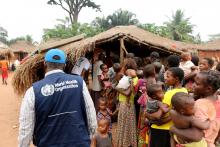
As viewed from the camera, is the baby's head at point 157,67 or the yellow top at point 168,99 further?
the baby's head at point 157,67

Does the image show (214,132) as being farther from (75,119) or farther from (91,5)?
(91,5)

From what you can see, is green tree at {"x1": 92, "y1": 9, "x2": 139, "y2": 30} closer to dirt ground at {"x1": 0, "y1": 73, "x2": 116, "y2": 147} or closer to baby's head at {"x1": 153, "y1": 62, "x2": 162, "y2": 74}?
dirt ground at {"x1": 0, "y1": 73, "x2": 116, "y2": 147}

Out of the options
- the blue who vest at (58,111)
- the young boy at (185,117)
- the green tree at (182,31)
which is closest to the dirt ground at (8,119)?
the blue who vest at (58,111)

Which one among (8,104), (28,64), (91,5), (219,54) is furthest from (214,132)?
(91,5)

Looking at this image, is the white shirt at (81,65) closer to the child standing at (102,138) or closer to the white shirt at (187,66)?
the white shirt at (187,66)

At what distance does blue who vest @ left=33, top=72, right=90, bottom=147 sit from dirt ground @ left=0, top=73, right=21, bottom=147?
15.0ft

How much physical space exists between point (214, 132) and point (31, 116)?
6.30 ft

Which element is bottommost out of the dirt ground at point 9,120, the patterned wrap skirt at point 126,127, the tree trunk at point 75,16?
the dirt ground at point 9,120

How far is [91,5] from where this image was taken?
143 ft

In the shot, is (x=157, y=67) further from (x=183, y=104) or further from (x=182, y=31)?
(x=182, y=31)

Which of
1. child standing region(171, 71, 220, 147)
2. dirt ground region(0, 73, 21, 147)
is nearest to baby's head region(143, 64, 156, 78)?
child standing region(171, 71, 220, 147)

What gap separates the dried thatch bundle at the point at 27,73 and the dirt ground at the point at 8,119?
1.06 meters

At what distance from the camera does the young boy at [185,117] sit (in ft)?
11.4

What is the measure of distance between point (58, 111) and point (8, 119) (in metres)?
7.85
